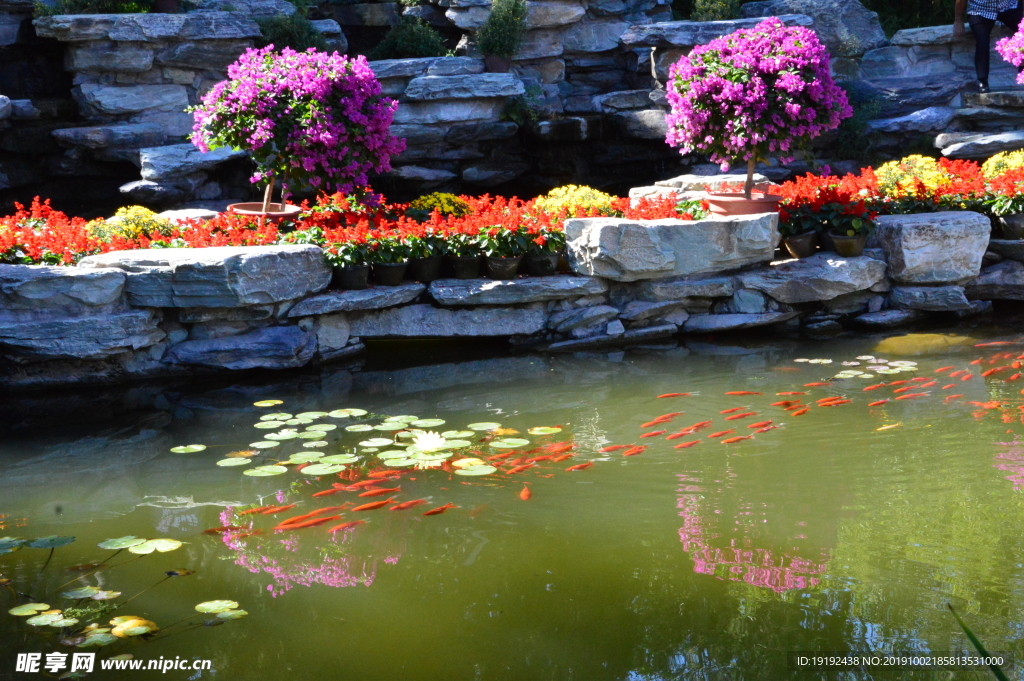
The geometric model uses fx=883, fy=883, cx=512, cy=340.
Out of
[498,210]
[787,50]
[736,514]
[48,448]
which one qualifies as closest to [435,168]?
[498,210]

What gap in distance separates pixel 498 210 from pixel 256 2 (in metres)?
6.67

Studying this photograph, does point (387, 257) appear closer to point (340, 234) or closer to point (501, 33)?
point (340, 234)

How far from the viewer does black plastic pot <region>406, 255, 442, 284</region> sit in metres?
6.71

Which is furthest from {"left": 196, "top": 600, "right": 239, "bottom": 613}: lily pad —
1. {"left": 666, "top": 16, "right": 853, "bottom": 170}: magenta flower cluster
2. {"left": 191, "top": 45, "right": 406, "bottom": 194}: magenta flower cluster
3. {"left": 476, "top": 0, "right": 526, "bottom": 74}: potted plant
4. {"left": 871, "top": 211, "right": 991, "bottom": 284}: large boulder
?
{"left": 476, "top": 0, "right": 526, "bottom": 74}: potted plant

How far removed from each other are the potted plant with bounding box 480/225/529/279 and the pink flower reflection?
3.48 m

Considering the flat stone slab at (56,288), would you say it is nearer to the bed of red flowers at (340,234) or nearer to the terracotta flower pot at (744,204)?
the bed of red flowers at (340,234)

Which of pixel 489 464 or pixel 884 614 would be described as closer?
pixel 884 614

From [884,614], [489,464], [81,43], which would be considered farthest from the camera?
[81,43]

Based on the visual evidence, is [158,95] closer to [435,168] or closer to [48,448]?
[435,168]

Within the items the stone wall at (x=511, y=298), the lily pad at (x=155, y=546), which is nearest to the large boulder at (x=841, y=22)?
the stone wall at (x=511, y=298)

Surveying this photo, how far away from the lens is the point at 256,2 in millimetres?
11930

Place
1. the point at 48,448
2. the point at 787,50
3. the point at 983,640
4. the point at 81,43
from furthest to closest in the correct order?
1. the point at 81,43
2. the point at 787,50
3. the point at 48,448
4. the point at 983,640

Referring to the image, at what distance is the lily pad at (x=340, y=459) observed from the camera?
430 cm

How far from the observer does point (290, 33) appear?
11.1 meters
